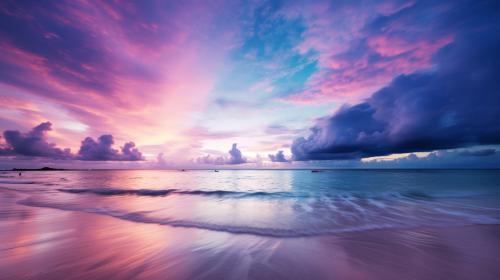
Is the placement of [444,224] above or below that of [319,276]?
below

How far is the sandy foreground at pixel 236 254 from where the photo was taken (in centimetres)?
432

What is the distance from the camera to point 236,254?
531cm

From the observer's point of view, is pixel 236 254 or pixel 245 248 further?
pixel 245 248

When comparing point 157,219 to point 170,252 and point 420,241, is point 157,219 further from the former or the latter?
point 420,241

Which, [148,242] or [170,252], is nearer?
[170,252]

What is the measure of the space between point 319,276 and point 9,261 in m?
7.28

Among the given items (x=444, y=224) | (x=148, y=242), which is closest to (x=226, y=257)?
(x=148, y=242)

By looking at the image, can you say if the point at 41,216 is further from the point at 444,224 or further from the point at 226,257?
the point at 444,224

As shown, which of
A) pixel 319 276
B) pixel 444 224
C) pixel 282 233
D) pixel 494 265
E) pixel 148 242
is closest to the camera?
pixel 319 276

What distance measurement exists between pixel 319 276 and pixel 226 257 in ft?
7.39

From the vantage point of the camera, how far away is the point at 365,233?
7371mm

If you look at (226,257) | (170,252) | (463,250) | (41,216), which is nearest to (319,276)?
(226,257)

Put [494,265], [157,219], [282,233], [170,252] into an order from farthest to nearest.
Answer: [157,219] → [282,233] → [170,252] → [494,265]

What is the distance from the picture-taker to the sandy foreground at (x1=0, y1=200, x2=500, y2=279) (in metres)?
4.32
